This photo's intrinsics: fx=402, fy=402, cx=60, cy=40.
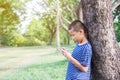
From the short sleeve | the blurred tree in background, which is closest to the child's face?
the short sleeve

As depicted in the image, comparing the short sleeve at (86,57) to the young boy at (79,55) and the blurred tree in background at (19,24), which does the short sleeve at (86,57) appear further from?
the blurred tree in background at (19,24)

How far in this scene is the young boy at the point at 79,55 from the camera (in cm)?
509

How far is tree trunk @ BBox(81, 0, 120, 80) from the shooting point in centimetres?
561

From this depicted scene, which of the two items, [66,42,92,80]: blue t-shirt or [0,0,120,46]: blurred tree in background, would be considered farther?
[0,0,120,46]: blurred tree in background

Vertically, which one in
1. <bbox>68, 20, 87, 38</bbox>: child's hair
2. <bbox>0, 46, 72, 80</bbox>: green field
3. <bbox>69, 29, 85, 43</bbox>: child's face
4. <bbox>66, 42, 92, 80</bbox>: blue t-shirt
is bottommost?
<bbox>0, 46, 72, 80</bbox>: green field

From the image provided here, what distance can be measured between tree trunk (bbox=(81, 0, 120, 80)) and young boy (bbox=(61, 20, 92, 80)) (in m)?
0.40

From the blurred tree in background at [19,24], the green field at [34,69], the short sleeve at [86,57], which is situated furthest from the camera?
the blurred tree in background at [19,24]

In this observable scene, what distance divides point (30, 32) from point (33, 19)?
2.36m

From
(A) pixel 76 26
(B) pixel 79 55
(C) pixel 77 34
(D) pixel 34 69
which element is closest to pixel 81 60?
(B) pixel 79 55

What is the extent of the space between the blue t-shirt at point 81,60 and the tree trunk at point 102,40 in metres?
0.41

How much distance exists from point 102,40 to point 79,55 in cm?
63

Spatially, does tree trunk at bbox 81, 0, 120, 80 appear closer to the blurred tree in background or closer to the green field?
the green field

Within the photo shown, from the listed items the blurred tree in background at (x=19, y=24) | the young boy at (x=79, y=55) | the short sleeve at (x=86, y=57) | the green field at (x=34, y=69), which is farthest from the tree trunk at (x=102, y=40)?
the blurred tree in background at (x=19, y=24)

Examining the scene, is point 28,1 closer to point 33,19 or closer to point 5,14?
point 5,14
